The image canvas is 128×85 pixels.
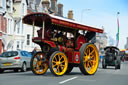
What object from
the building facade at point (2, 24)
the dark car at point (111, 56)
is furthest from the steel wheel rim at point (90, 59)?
the building facade at point (2, 24)

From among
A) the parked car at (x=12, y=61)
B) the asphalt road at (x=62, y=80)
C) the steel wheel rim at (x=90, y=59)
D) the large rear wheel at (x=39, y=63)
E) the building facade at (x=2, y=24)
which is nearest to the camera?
the asphalt road at (x=62, y=80)

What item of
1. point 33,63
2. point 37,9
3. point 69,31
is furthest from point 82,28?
point 37,9

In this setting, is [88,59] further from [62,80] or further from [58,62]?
[62,80]

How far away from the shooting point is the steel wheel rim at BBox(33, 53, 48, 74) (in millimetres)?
14586

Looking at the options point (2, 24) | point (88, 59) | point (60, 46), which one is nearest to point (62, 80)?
point (60, 46)

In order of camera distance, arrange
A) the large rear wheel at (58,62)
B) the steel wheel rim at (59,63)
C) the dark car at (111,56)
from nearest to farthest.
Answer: the large rear wheel at (58,62) < the steel wheel rim at (59,63) < the dark car at (111,56)

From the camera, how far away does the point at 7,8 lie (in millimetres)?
39094

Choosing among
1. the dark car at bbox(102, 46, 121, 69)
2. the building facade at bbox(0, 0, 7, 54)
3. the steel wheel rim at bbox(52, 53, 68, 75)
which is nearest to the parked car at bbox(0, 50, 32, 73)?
the steel wheel rim at bbox(52, 53, 68, 75)

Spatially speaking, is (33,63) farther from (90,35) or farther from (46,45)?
(90,35)

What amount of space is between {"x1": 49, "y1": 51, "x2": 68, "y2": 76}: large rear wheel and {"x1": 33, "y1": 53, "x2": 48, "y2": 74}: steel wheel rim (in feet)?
2.73

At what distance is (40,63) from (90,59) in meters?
2.68

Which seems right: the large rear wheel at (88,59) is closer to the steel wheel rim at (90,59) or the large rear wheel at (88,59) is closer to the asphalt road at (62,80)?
the steel wheel rim at (90,59)

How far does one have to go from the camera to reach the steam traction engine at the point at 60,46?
45.1 ft

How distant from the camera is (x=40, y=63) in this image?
14742 millimetres
